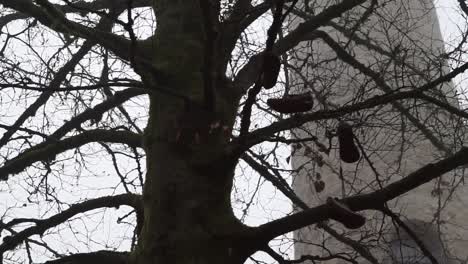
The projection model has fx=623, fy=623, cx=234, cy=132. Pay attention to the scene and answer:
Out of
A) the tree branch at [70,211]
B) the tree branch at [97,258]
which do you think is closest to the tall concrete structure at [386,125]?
the tree branch at [97,258]

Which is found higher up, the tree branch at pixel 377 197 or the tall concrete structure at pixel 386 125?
the tall concrete structure at pixel 386 125

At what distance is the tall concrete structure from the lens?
9.85 feet

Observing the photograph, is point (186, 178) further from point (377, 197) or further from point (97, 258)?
point (377, 197)

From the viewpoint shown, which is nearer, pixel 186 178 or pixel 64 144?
pixel 186 178

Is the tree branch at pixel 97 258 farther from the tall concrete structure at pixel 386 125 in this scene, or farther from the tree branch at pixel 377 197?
the tall concrete structure at pixel 386 125

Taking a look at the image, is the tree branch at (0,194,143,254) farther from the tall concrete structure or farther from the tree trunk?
the tall concrete structure

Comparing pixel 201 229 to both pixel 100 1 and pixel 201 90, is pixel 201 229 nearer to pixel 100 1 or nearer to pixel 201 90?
pixel 201 90

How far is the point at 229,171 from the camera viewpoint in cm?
202

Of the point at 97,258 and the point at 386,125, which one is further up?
the point at 386,125

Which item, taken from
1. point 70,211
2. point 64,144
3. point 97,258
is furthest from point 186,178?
point 64,144

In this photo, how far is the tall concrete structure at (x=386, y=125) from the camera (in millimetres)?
3002

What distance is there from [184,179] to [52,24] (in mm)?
965

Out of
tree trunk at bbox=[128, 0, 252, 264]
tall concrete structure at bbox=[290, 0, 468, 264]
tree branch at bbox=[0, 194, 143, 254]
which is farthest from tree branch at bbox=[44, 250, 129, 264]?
tall concrete structure at bbox=[290, 0, 468, 264]

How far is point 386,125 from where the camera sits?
2832 mm
